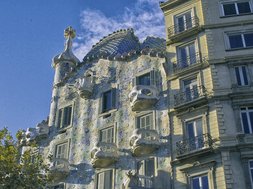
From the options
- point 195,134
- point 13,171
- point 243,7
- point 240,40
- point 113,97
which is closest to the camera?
point 13,171

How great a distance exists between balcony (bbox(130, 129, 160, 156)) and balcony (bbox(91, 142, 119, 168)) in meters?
1.86

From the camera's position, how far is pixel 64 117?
130ft

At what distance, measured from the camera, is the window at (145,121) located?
33.9 m

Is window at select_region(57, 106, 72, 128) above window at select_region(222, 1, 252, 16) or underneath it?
underneath

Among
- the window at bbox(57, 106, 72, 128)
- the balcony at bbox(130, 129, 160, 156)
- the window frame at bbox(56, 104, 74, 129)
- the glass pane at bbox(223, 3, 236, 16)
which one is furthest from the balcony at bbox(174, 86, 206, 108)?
the window at bbox(57, 106, 72, 128)

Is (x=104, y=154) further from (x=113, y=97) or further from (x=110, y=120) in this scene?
(x=113, y=97)

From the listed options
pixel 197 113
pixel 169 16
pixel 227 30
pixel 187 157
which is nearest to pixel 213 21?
pixel 227 30

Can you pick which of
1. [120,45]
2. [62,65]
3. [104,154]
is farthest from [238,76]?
[62,65]

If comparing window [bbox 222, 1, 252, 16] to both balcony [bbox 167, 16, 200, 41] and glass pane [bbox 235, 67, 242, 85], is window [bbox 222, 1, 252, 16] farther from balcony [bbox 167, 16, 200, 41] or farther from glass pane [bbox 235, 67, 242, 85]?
glass pane [bbox 235, 67, 242, 85]

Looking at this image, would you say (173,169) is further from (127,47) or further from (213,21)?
(127,47)

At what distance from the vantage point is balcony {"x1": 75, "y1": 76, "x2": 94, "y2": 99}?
1524 inches

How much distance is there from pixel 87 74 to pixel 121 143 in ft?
27.9

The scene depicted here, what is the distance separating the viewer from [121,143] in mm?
34438

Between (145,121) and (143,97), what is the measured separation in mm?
1775
